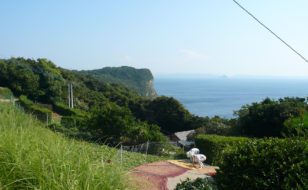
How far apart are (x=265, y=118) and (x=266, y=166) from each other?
15.2 m

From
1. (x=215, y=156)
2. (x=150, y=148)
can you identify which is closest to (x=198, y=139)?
(x=215, y=156)

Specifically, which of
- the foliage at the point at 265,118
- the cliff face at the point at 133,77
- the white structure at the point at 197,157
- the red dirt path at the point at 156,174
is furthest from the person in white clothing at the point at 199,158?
the cliff face at the point at 133,77

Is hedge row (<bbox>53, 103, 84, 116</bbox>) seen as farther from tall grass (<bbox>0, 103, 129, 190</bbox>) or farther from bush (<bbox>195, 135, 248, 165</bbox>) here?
tall grass (<bbox>0, 103, 129, 190</bbox>)

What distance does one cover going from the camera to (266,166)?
3727mm

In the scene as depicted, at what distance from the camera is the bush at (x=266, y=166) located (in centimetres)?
351

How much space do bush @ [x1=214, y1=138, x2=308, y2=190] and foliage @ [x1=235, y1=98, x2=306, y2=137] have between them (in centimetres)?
1465

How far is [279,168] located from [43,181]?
2.97 meters

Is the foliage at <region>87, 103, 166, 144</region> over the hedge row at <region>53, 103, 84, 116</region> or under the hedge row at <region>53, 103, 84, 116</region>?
over

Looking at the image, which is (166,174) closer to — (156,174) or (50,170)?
(156,174)

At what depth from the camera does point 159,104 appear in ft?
153

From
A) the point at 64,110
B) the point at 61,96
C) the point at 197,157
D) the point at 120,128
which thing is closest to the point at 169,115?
the point at 61,96

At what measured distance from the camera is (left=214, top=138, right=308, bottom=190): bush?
3.51m

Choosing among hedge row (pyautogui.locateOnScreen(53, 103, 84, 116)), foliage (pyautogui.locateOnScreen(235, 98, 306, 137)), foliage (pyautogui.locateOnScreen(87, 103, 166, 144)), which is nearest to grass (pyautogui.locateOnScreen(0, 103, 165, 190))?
foliage (pyautogui.locateOnScreen(87, 103, 166, 144))

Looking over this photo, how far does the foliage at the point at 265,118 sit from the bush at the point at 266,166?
14648 mm
